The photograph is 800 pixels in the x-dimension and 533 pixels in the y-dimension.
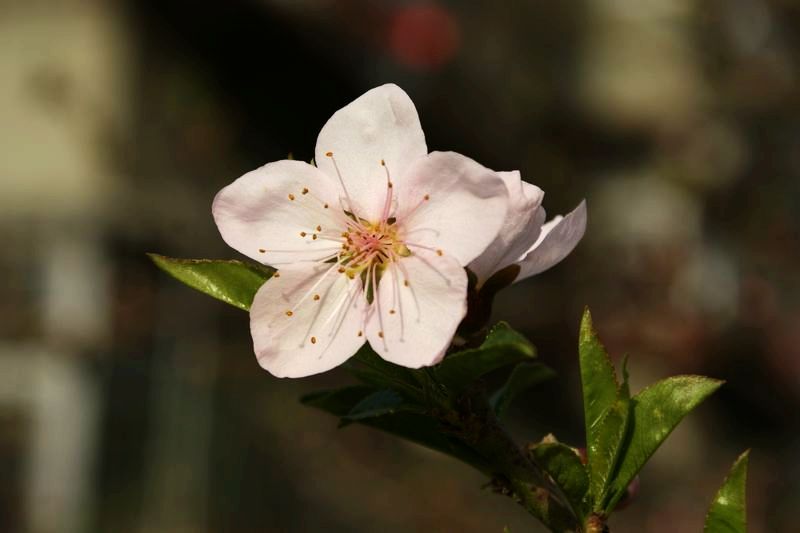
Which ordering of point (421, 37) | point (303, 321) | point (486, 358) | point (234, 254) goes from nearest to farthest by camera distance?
point (486, 358) → point (303, 321) → point (234, 254) → point (421, 37)

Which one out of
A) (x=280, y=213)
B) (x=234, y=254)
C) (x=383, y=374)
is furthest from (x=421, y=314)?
(x=234, y=254)

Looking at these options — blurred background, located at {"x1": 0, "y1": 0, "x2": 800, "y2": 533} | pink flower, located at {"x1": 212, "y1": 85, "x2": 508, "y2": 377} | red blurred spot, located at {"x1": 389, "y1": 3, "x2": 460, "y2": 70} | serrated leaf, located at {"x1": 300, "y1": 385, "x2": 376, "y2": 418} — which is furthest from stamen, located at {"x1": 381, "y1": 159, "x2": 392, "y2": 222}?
red blurred spot, located at {"x1": 389, "y1": 3, "x2": 460, "y2": 70}

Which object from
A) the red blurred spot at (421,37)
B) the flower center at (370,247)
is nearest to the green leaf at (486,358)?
the flower center at (370,247)

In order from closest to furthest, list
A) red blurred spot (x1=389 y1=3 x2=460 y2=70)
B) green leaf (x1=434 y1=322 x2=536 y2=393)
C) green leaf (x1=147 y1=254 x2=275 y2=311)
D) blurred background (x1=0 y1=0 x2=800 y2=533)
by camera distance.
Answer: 1. green leaf (x1=434 y1=322 x2=536 y2=393)
2. green leaf (x1=147 y1=254 x2=275 y2=311)
3. blurred background (x1=0 y1=0 x2=800 y2=533)
4. red blurred spot (x1=389 y1=3 x2=460 y2=70)

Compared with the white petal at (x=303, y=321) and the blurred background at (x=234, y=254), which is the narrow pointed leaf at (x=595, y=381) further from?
the blurred background at (x=234, y=254)

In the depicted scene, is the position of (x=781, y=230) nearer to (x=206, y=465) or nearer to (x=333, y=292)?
(x=206, y=465)

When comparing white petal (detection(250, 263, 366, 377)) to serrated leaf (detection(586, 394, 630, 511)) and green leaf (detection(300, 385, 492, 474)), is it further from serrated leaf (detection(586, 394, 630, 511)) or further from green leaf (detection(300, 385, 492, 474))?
serrated leaf (detection(586, 394, 630, 511))

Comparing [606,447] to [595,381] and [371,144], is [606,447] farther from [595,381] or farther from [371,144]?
[371,144]
